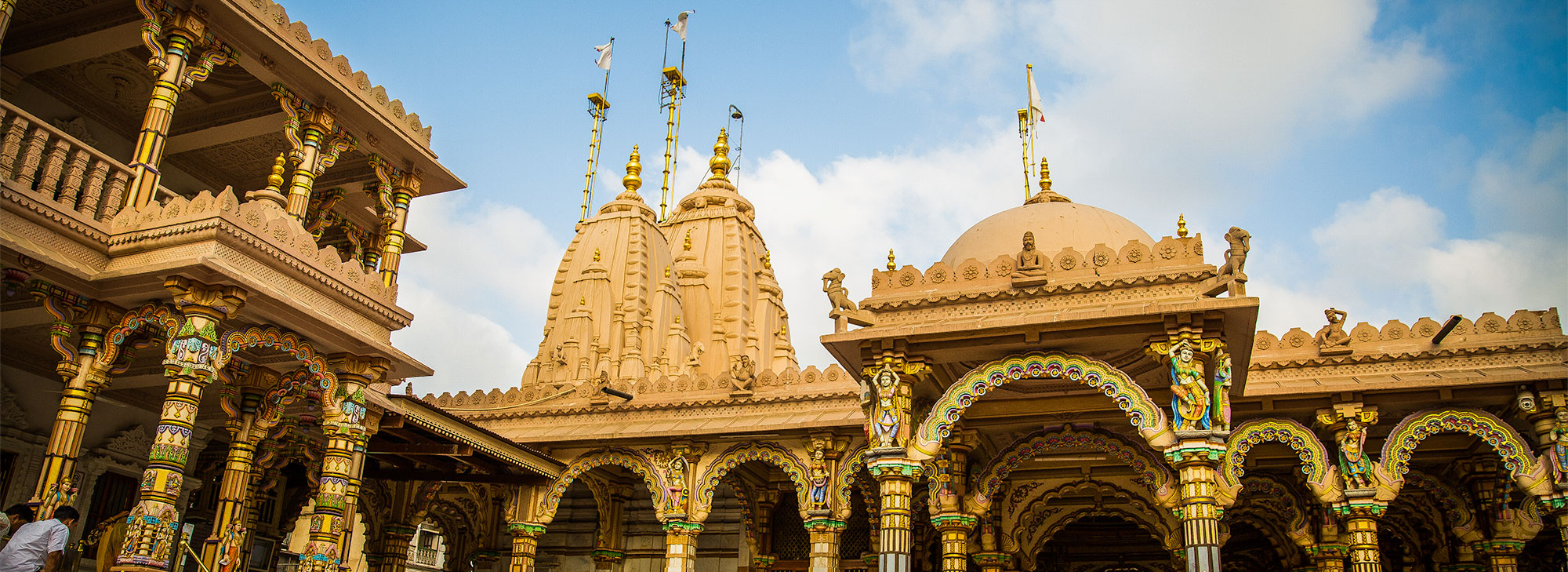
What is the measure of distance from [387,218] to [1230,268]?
991cm

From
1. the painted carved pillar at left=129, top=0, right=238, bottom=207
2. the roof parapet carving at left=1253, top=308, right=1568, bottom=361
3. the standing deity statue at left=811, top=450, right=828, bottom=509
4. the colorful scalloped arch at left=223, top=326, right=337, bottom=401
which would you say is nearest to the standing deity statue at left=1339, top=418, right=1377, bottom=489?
the roof parapet carving at left=1253, top=308, right=1568, bottom=361

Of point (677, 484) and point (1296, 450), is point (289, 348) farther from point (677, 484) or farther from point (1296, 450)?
point (1296, 450)

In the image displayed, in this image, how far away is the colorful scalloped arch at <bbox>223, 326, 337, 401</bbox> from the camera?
32.7ft

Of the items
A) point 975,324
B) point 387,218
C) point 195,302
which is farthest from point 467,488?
point 975,324

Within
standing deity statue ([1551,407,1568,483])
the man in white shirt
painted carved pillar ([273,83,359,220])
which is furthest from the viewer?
painted carved pillar ([273,83,359,220])

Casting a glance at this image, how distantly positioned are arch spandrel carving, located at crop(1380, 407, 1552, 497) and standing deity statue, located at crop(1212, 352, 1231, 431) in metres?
3.42

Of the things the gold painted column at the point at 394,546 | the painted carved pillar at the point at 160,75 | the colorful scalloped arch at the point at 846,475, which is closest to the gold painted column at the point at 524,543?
the gold painted column at the point at 394,546

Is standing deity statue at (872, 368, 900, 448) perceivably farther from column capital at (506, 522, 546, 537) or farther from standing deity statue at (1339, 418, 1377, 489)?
column capital at (506, 522, 546, 537)

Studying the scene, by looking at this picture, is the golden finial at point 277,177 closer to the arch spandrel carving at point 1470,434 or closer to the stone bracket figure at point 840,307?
the stone bracket figure at point 840,307

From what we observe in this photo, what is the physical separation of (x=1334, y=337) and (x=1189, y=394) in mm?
4538

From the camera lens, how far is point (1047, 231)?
13477 millimetres

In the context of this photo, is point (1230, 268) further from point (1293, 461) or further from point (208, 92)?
point (208, 92)

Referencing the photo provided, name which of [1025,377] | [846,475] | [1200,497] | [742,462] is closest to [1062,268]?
[1025,377]

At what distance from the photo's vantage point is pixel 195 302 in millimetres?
9375
